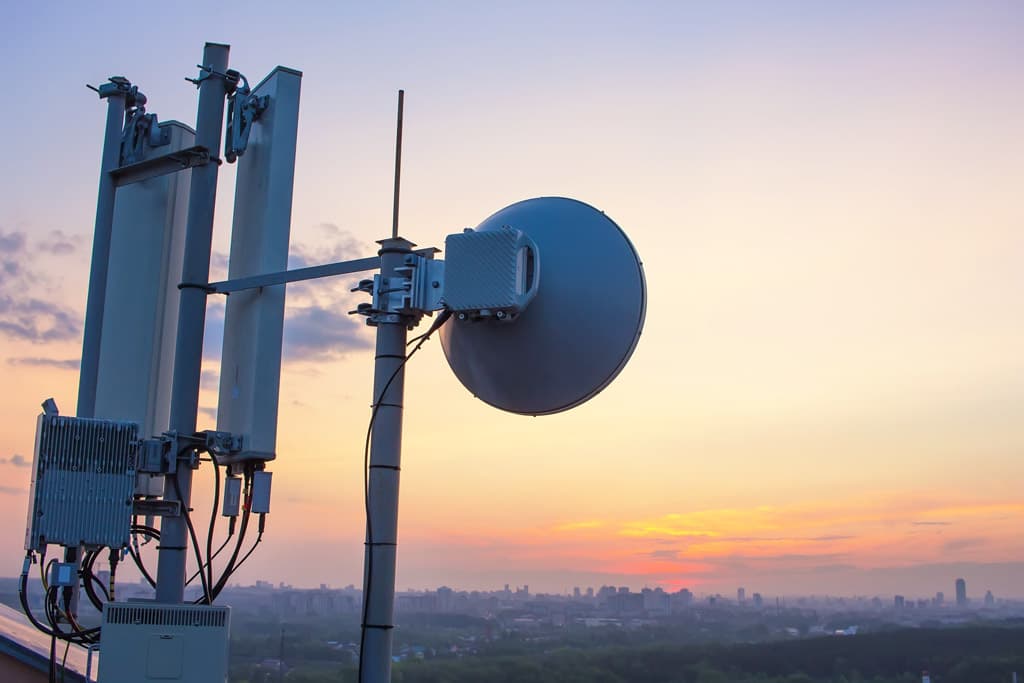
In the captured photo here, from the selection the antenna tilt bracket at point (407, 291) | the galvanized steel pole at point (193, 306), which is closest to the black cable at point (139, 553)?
the galvanized steel pole at point (193, 306)

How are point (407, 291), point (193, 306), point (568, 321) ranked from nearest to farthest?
point (568, 321), point (407, 291), point (193, 306)

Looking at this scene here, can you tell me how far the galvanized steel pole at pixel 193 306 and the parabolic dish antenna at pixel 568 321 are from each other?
1.90m

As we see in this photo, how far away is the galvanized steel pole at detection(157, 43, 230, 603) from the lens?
6863mm

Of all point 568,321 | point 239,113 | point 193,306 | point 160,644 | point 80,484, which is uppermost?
point 239,113

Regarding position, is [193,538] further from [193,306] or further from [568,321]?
[568,321]

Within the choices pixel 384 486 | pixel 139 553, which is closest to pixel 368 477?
pixel 384 486

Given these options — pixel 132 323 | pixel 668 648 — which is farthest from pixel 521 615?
pixel 132 323

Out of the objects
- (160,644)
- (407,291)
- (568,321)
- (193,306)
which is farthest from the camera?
(193,306)

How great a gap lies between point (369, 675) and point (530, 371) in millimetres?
2034

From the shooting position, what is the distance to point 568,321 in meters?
6.29

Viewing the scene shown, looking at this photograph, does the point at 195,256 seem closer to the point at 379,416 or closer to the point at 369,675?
the point at 379,416

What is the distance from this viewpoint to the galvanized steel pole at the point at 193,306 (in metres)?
6.86

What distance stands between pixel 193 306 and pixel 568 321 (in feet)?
8.46

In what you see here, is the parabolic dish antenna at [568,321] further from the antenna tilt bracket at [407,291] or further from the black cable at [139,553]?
the black cable at [139,553]
